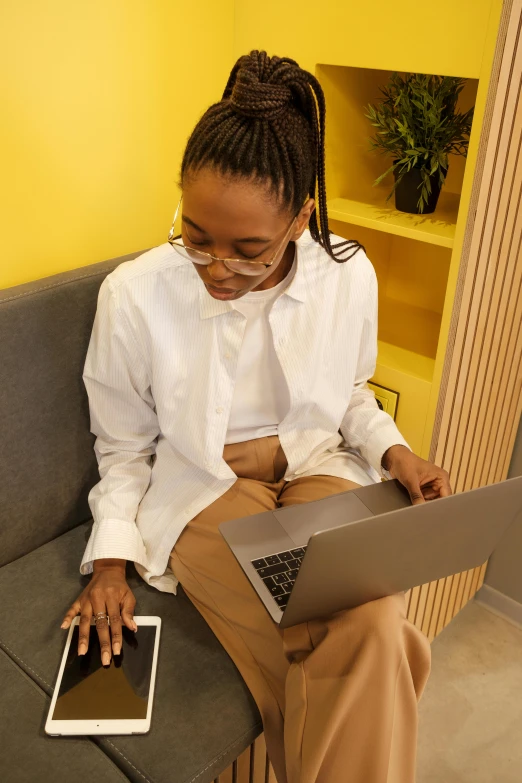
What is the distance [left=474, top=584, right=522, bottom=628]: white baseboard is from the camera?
79.7 inches

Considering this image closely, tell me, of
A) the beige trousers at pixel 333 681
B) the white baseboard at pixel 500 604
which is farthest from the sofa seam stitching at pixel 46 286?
the white baseboard at pixel 500 604

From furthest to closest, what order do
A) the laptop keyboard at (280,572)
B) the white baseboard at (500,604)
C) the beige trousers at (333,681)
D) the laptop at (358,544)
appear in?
1. the white baseboard at (500,604)
2. the laptop keyboard at (280,572)
3. the beige trousers at (333,681)
4. the laptop at (358,544)

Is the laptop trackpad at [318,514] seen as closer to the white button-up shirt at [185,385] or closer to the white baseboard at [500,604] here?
the white button-up shirt at [185,385]

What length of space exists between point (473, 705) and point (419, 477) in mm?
811

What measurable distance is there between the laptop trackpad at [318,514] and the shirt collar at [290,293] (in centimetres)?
34

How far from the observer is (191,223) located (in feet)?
3.46

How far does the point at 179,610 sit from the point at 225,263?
23.0 inches

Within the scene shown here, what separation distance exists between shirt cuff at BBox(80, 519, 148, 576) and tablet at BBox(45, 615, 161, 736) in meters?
0.11

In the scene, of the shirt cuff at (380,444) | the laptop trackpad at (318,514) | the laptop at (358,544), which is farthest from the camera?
the shirt cuff at (380,444)

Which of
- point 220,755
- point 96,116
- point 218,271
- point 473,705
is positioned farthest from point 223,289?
point 473,705

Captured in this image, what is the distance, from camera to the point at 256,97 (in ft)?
3.40

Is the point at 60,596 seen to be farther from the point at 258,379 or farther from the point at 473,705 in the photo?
the point at 473,705

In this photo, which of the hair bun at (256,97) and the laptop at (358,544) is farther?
the hair bun at (256,97)

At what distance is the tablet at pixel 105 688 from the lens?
104 centimetres
